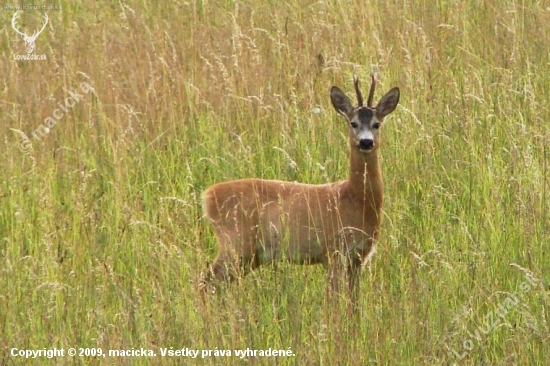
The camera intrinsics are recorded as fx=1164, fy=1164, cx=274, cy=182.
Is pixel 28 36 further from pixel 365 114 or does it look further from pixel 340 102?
pixel 365 114

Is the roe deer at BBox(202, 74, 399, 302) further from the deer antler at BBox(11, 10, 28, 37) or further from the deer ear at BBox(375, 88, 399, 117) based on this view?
the deer antler at BBox(11, 10, 28, 37)

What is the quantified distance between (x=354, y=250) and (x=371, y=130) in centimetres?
64

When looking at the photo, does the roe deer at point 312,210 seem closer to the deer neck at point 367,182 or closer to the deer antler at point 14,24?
the deer neck at point 367,182

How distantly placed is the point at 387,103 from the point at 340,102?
24 centimetres

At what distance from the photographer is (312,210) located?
226 inches

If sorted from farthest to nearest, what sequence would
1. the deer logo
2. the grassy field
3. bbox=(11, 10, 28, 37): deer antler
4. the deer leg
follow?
bbox=(11, 10, 28, 37): deer antler
the deer logo
the deer leg
the grassy field

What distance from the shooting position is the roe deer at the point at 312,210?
18.2ft

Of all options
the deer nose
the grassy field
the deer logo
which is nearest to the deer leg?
the grassy field

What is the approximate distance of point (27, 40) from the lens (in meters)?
8.50

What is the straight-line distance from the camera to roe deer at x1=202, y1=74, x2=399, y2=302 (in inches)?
218

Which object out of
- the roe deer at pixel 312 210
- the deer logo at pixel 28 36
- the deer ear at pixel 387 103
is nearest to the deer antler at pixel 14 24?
the deer logo at pixel 28 36

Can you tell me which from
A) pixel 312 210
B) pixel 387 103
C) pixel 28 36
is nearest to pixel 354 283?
pixel 312 210

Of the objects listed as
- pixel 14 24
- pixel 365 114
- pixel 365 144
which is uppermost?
pixel 14 24

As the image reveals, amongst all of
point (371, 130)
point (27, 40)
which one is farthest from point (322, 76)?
point (27, 40)
